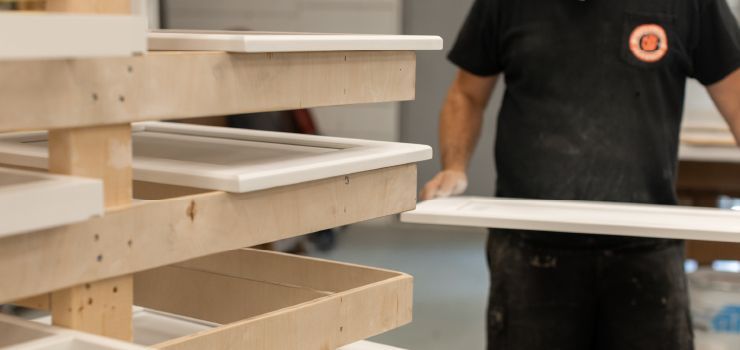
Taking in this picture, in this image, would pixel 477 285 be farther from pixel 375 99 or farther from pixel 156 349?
pixel 156 349

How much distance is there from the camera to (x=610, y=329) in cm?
219

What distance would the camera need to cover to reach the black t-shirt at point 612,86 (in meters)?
2.19

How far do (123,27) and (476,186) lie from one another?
5.00 metres

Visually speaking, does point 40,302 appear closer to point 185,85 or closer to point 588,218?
point 185,85

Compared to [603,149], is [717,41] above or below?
above

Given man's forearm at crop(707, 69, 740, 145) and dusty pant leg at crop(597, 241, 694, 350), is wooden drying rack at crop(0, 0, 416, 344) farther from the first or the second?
man's forearm at crop(707, 69, 740, 145)

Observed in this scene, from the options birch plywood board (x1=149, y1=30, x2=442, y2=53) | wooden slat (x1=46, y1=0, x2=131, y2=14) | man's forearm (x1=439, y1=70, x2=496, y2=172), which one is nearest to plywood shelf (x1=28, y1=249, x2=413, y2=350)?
birch plywood board (x1=149, y1=30, x2=442, y2=53)

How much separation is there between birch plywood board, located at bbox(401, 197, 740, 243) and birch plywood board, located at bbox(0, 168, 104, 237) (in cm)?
92

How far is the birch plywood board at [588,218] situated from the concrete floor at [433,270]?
74.0 inches

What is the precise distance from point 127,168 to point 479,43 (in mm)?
1469

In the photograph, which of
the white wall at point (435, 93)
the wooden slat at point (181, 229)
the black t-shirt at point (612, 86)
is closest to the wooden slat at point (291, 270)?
the wooden slat at point (181, 229)

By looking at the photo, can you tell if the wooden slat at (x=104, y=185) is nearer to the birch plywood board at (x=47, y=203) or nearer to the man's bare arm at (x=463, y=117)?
the birch plywood board at (x=47, y=203)

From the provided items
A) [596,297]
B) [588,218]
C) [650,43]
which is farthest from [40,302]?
[650,43]

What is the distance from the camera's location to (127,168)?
1061mm
